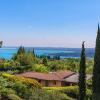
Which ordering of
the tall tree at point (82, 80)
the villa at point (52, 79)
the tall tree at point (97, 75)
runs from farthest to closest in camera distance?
the villa at point (52, 79), the tall tree at point (82, 80), the tall tree at point (97, 75)

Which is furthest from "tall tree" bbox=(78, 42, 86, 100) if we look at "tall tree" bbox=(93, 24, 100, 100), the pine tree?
"tall tree" bbox=(93, 24, 100, 100)

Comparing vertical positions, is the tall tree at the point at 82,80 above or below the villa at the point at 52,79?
above

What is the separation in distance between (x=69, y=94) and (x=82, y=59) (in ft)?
43.6

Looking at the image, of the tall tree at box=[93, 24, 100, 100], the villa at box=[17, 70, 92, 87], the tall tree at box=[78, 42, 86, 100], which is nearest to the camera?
the tall tree at box=[93, 24, 100, 100]

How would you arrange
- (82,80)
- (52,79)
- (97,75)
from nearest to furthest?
(97,75), (82,80), (52,79)

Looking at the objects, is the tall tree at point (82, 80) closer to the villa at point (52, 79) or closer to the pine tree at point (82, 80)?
the pine tree at point (82, 80)

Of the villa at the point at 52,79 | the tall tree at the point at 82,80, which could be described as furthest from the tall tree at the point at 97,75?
the villa at the point at 52,79

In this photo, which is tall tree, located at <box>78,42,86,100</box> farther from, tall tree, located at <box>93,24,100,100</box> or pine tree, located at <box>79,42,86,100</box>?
tall tree, located at <box>93,24,100,100</box>

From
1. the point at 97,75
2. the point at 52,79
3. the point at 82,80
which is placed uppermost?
the point at 97,75

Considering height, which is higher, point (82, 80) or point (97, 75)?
point (97, 75)

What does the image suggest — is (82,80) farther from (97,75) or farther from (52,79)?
(52,79)

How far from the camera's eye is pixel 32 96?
40.1 m

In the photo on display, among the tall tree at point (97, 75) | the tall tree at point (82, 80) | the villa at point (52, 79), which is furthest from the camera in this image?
the villa at point (52, 79)

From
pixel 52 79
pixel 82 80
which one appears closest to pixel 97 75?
pixel 82 80
